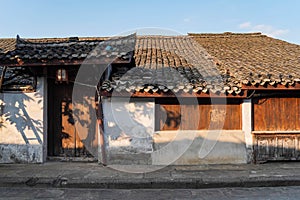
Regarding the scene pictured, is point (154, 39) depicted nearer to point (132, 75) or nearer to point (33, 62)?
point (132, 75)

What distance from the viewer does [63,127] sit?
328 inches

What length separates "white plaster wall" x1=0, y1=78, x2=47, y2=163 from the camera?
7871 mm

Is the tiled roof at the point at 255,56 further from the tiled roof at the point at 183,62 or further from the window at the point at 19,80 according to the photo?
the window at the point at 19,80

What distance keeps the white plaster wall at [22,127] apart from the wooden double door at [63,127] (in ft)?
1.34

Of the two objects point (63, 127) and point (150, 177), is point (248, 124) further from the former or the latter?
point (63, 127)

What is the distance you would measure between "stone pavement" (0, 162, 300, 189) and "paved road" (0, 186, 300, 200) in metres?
0.14

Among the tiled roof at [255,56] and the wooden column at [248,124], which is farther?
the wooden column at [248,124]

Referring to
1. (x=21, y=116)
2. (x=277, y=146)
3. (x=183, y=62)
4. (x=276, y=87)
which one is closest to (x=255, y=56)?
(x=183, y=62)

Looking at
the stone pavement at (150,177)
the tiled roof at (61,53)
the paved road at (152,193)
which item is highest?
the tiled roof at (61,53)

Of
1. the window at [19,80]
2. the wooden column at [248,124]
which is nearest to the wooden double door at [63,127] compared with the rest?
the window at [19,80]

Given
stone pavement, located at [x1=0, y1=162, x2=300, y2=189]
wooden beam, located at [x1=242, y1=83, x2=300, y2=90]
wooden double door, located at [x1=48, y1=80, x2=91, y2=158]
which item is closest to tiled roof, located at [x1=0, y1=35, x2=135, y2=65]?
wooden double door, located at [x1=48, y1=80, x2=91, y2=158]

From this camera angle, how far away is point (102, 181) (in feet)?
20.3

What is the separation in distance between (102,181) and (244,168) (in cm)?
355

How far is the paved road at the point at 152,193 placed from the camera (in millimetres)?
5547
